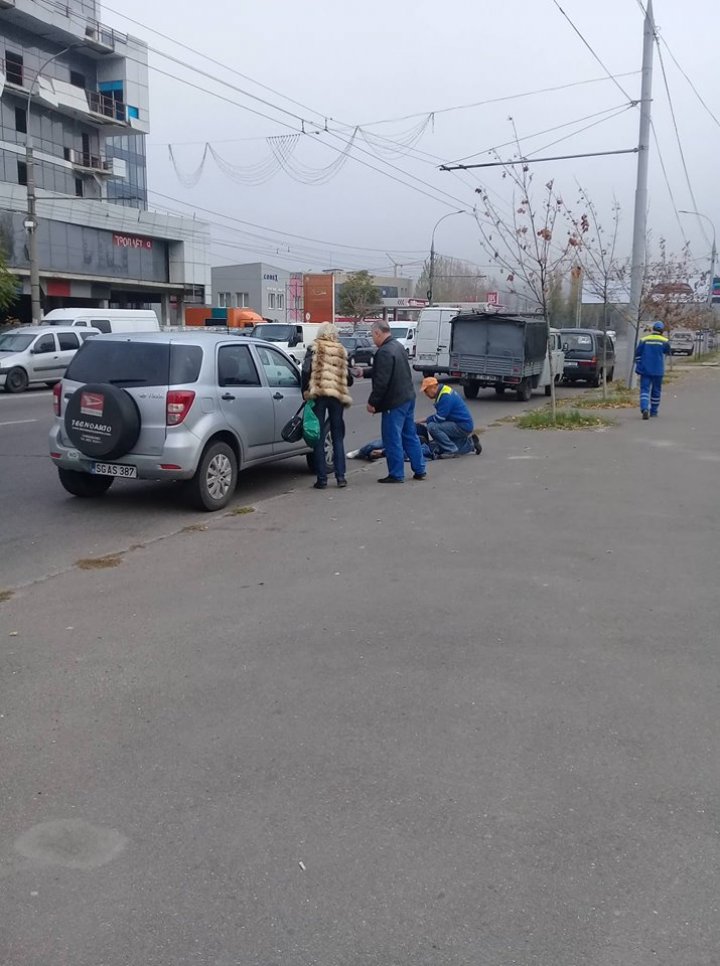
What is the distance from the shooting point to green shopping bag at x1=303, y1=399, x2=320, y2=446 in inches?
405

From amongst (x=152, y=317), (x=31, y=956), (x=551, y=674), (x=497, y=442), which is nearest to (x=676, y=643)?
(x=551, y=674)

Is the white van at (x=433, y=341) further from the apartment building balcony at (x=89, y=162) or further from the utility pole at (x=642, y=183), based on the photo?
the apartment building balcony at (x=89, y=162)

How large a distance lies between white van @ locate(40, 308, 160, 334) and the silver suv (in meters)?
20.4

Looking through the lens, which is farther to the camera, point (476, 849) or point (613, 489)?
point (613, 489)

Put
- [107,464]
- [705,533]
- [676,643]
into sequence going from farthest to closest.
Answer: [107,464]
[705,533]
[676,643]

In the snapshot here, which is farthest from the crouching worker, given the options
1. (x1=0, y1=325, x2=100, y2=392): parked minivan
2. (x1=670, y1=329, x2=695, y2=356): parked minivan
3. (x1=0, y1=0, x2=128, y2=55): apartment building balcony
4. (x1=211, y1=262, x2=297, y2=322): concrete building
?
(x1=211, y1=262, x2=297, y2=322): concrete building

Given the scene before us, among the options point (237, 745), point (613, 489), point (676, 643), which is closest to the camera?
point (237, 745)

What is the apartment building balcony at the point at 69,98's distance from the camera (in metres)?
46.5

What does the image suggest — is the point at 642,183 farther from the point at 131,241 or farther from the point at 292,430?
the point at 131,241

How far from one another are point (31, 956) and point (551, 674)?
296 cm

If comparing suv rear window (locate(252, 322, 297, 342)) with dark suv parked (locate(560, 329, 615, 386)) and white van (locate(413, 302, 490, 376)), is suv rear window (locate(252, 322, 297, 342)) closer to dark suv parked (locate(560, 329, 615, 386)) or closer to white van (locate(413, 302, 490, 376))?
white van (locate(413, 302, 490, 376))

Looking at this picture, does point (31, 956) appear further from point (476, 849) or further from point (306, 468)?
point (306, 468)

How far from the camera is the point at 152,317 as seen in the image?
33.9 meters

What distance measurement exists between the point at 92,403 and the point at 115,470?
2.17 ft
